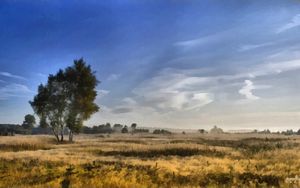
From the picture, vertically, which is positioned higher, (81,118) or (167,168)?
(81,118)

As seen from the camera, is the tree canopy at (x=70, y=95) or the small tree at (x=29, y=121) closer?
the tree canopy at (x=70, y=95)

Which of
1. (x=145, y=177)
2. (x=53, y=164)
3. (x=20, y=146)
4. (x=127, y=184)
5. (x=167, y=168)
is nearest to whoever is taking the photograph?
(x=127, y=184)

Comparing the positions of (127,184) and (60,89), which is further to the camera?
(60,89)

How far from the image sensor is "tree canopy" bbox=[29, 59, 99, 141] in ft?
242

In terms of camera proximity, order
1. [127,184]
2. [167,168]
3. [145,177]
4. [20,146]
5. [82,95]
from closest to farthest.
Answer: [127,184] → [145,177] → [167,168] → [20,146] → [82,95]

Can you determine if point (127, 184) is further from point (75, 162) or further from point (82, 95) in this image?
point (82, 95)

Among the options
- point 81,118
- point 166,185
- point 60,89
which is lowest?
point 166,185

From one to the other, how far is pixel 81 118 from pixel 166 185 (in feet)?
180

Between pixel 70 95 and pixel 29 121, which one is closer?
pixel 70 95

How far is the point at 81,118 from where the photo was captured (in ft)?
247

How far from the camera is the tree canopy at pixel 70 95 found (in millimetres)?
73812

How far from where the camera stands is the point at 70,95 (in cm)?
7450

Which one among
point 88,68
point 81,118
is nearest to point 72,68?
point 88,68

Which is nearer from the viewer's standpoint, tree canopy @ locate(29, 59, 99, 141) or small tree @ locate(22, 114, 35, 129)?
tree canopy @ locate(29, 59, 99, 141)
